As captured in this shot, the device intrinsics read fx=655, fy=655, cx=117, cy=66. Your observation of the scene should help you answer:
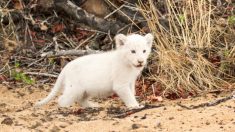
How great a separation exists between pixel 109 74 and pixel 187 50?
1579 mm

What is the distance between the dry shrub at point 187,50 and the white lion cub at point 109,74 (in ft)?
3.19

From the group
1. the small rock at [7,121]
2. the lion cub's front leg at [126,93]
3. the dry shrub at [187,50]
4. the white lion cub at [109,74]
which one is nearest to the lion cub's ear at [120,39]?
the white lion cub at [109,74]

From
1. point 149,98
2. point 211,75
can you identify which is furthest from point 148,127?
point 211,75

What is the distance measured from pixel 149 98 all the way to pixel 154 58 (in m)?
1.03

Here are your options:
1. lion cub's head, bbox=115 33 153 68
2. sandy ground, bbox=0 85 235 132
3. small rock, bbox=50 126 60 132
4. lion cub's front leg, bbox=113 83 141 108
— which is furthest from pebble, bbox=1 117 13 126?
lion cub's head, bbox=115 33 153 68

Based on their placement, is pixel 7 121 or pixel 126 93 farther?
pixel 126 93

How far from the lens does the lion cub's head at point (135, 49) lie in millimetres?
6847

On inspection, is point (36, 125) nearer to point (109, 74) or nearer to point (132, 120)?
point (132, 120)

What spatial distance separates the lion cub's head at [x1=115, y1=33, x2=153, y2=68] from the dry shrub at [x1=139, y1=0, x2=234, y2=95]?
1049 mm

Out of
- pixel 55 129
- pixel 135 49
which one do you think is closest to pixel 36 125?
pixel 55 129

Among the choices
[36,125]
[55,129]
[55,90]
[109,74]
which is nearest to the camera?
[55,129]

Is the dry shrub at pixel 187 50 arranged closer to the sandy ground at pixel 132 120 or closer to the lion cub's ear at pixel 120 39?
the lion cub's ear at pixel 120 39

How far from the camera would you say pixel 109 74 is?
7.07 m

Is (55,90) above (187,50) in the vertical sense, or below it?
below
